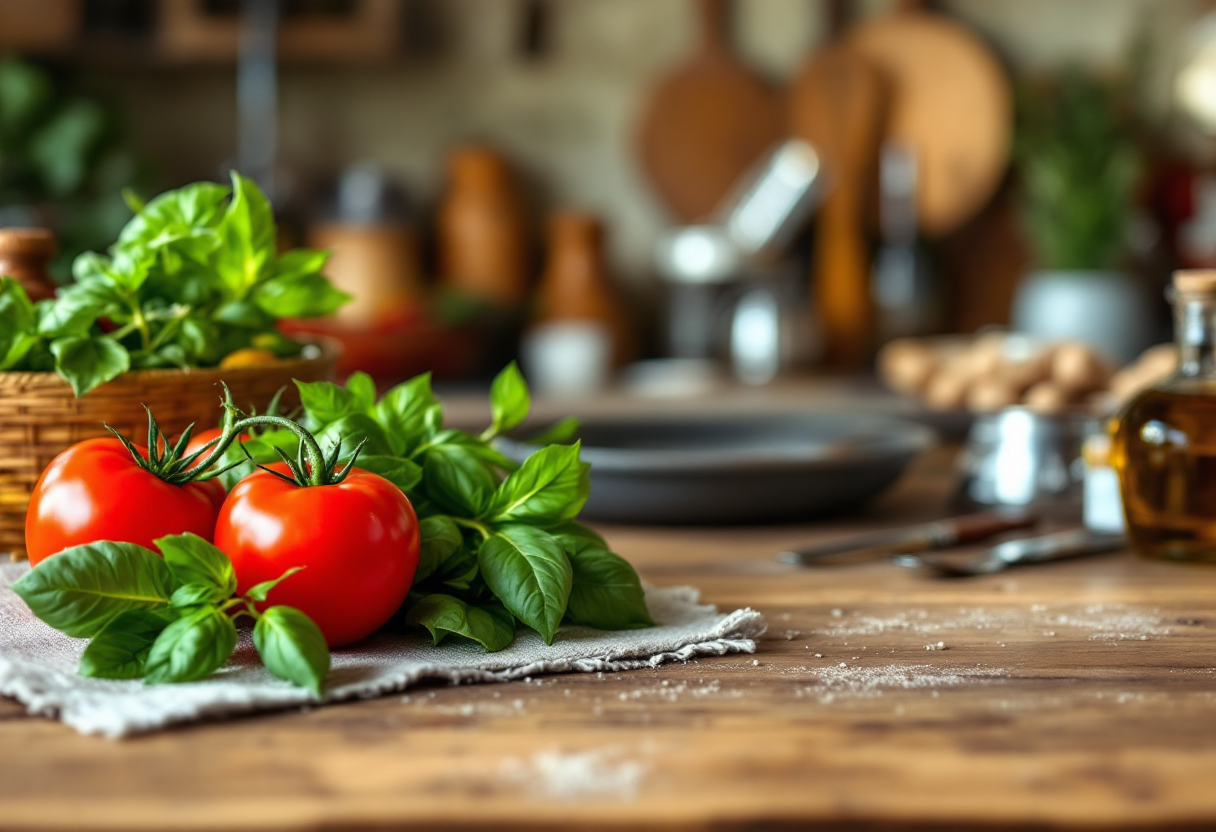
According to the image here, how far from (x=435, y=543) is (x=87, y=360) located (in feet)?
0.92

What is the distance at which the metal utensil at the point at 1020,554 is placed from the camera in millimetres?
954

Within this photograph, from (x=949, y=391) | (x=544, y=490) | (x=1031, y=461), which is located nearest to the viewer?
(x=544, y=490)

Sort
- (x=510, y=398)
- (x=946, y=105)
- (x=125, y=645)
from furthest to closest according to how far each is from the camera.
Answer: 1. (x=946, y=105)
2. (x=510, y=398)
3. (x=125, y=645)

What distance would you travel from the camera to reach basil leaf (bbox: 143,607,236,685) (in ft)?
2.04

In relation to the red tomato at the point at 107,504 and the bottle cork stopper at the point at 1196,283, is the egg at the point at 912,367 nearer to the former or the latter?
the bottle cork stopper at the point at 1196,283

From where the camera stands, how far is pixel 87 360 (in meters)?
0.84

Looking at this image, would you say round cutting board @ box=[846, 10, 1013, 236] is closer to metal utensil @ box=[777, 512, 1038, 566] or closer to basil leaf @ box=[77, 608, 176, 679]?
metal utensil @ box=[777, 512, 1038, 566]

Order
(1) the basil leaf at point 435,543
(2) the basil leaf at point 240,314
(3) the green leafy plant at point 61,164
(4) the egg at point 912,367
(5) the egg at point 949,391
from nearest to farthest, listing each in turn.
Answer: (1) the basil leaf at point 435,543 → (2) the basil leaf at point 240,314 → (5) the egg at point 949,391 → (4) the egg at point 912,367 → (3) the green leafy plant at point 61,164

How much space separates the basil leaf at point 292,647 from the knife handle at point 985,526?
0.57m

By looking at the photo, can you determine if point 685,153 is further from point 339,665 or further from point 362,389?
point 339,665

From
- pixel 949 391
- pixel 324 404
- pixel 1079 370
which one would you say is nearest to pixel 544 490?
pixel 324 404

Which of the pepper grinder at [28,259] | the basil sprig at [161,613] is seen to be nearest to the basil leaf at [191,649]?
the basil sprig at [161,613]

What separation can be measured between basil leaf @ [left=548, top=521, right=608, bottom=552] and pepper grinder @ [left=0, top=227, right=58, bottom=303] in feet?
1.39

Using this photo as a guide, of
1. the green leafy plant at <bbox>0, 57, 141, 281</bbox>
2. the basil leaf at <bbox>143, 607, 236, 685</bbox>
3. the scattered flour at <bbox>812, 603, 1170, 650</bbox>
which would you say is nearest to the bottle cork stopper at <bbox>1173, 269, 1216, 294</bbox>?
the scattered flour at <bbox>812, 603, 1170, 650</bbox>
